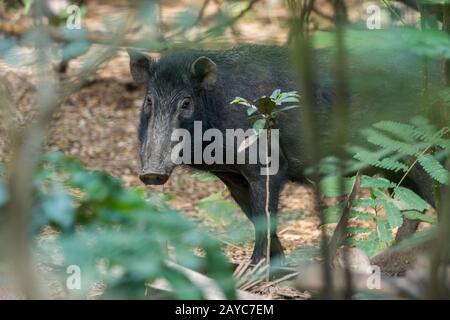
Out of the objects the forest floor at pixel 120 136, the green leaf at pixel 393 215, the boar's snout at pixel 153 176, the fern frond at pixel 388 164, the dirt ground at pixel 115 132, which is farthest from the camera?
the dirt ground at pixel 115 132

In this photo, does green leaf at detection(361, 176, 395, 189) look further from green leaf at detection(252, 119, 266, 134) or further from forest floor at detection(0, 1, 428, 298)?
forest floor at detection(0, 1, 428, 298)

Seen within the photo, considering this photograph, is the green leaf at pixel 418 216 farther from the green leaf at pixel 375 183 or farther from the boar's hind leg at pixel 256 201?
the boar's hind leg at pixel 256 201

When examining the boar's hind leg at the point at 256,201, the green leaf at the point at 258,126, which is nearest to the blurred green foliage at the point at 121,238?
Result: the green leaf at the point at 258,126

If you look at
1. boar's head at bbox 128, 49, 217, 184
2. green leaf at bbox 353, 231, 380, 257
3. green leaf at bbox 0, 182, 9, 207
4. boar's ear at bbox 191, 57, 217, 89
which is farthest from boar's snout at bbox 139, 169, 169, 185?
green leaf at bbox 0, 182, 9, 207

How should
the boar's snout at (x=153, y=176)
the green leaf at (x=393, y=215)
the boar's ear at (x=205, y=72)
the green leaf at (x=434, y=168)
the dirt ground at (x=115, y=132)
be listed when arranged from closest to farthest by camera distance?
1. the green leaf at (x=434, y=168)
2. the green leaf at (x=393, y=215)
3. the boar's snout at (x=153, y=176)
4. the boar's ear at (x=205, y=72)
5. the dirt ground at (x=115, y=132)

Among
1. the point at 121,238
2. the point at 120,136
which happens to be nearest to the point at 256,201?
the point at 120,136

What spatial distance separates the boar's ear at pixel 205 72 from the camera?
683 centimetres

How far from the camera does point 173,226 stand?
98.1 inches

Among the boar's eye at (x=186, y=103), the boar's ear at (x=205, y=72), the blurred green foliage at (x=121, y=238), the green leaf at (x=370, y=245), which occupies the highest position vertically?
the boar's ear at (x=205, y=72)

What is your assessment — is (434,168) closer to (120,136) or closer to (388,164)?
(388,164)

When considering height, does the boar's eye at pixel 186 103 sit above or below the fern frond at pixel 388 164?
above

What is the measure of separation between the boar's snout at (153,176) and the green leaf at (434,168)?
189 cm

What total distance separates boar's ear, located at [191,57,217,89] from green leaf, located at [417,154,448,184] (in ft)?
6.61
